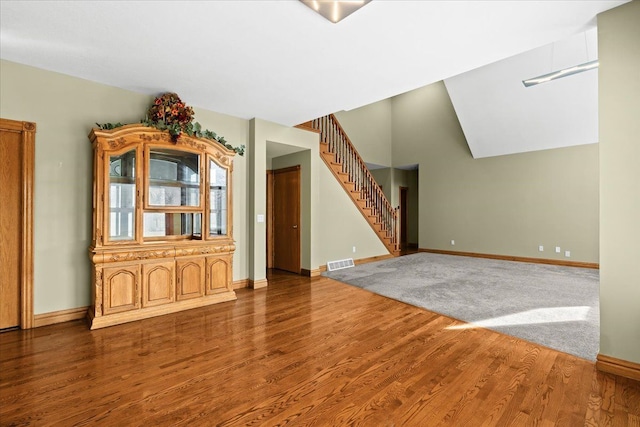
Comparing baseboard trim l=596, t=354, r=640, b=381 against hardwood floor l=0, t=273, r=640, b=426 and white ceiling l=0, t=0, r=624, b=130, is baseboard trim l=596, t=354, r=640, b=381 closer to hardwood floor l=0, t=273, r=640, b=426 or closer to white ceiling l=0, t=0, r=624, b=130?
hardwood floor l=0, t=273, r=640, b=426

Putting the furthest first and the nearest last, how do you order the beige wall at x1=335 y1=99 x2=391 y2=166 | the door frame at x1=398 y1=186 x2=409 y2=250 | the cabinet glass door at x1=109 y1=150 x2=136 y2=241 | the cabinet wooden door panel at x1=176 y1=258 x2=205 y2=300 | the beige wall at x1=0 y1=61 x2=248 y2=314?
the door frame at x1=398 y1=186 x2=409 y2=250 < the beige wall at x1=335 y1=99 x2=391 y2=166 < the cabinet wooden door panel at x1=176 y1=258 x2=205 y2=300 < the cabinet glass door at x1=109 y1=150 x2=136 y2=241 < the beige wall at x1=0 y1=61 x2=248 y2=314

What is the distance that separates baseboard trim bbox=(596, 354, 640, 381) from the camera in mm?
2189

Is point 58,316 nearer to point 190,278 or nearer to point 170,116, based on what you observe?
point 190,278

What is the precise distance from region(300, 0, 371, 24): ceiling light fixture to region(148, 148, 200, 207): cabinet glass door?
8.27 feet

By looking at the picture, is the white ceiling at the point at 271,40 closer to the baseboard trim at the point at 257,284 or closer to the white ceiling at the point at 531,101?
the baseboard trim at the point at 257,284

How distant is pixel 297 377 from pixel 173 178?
2909 millimetres

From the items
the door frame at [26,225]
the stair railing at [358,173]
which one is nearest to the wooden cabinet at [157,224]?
the door frame at [26,225]

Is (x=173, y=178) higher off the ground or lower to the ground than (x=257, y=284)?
higher

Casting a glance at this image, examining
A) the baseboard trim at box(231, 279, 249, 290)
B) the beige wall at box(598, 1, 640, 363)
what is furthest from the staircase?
the beige wall at box(598, 1, 640, 363)

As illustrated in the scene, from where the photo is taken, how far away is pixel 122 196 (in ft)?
11.6

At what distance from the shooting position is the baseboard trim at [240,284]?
4.86 m

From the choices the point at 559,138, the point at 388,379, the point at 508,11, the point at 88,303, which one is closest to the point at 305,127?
the point at 508,11

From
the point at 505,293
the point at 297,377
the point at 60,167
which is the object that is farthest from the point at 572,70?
the point at 60,167

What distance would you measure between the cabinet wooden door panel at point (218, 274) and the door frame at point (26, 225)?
5.90ft
